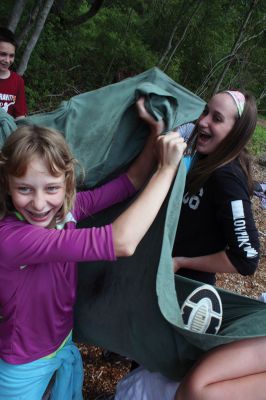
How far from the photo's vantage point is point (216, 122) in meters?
1.91

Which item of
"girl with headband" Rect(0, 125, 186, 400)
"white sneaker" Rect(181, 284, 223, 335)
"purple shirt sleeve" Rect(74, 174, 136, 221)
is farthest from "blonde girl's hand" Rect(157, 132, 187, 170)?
"white sneaker" Rect(181, 284, 223, 335)

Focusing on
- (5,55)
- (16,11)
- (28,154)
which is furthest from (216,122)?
(16,11)

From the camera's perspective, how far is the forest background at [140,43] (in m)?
9.42

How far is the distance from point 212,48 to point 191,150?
1169cm

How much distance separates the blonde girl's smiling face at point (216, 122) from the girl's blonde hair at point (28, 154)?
0.81m

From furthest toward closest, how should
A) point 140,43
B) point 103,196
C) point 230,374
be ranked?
1. point 140,43
2. point 103,196
3. point 230,374

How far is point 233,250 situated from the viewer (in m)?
1.78

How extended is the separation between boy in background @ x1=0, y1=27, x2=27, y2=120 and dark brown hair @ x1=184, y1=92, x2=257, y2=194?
8.66 ft

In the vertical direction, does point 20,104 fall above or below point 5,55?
below

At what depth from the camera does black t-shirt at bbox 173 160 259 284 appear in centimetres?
173

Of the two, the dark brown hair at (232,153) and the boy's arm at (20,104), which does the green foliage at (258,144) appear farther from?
the dark brown hair at (232,153)

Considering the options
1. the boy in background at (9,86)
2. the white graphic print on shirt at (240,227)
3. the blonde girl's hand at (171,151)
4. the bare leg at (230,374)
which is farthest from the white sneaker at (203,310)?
the boy in background at (9,86)

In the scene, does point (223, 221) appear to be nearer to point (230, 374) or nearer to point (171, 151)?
point (171, 151)

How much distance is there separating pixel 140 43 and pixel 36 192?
37.8ft
